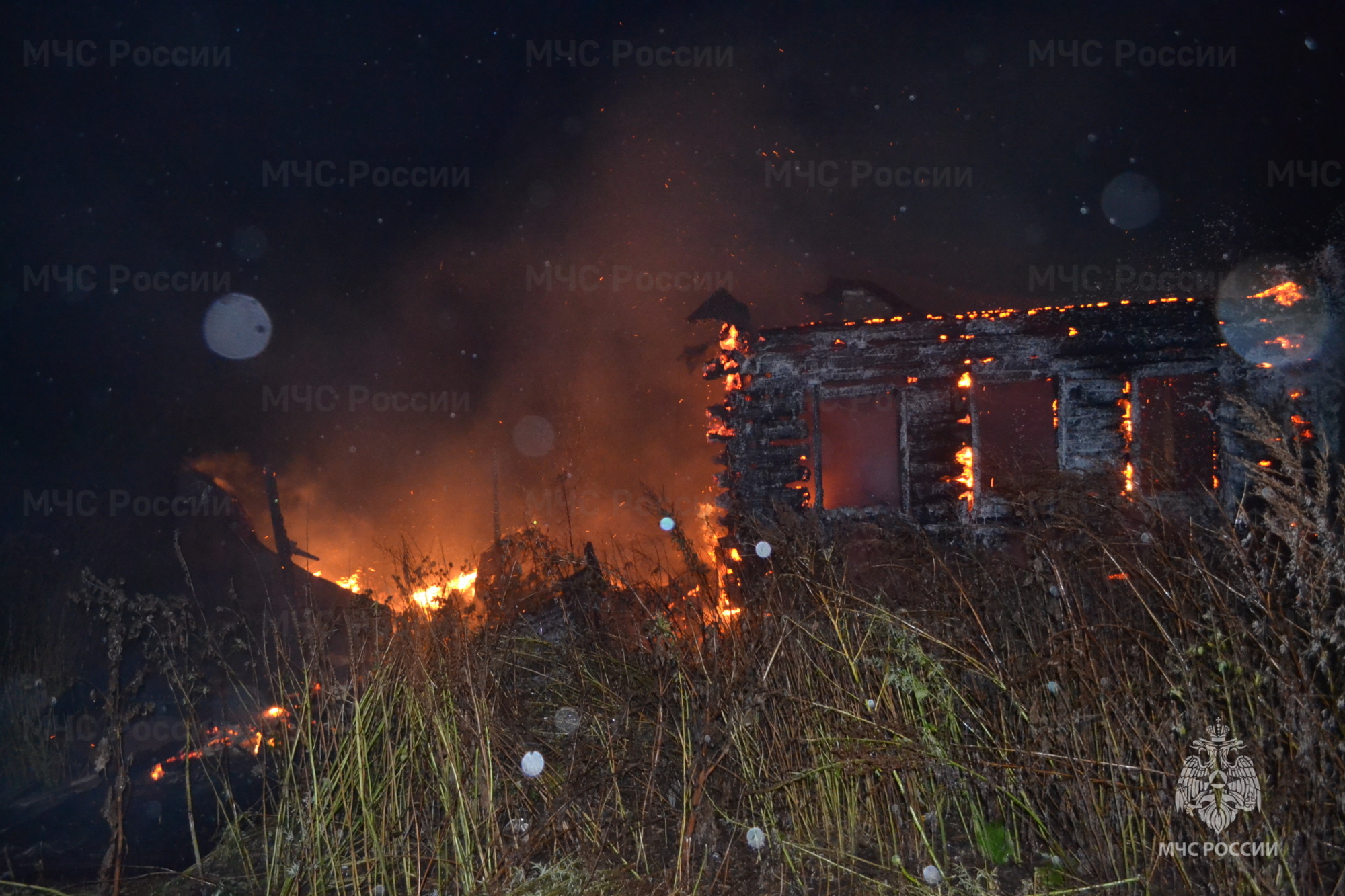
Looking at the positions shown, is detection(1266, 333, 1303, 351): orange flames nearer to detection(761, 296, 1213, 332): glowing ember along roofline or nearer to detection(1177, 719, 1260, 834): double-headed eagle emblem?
detection(761, 296, 1213, 332): glowing ember along roofline

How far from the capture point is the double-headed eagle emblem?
2.00 m

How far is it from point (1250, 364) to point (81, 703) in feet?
→ 45.4

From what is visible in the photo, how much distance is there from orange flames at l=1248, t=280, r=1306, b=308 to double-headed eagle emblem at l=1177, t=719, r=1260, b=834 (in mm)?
7821

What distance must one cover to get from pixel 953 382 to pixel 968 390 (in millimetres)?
201

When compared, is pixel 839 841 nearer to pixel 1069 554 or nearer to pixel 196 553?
pixel 1069 554

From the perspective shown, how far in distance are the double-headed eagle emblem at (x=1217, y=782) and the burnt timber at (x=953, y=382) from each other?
17.8 ft

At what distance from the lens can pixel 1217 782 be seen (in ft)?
6.71

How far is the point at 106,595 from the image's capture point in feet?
10.1

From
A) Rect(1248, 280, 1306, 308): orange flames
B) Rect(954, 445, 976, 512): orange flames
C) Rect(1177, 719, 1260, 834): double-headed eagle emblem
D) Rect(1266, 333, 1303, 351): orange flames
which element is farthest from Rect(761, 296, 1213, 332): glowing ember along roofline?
Rect(1177, 719, 1260, 834): double-headed eagle emblem

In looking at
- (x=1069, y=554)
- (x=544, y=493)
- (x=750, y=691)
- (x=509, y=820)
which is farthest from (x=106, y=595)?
(x=544, y=493)

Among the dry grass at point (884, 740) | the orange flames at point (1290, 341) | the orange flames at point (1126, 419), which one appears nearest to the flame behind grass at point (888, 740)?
the dry grass at point (884, 740)

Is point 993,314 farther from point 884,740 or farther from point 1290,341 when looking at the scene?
point 884,740

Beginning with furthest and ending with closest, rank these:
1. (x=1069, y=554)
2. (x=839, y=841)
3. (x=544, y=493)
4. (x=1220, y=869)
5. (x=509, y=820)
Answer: (x=544, y=493)
(x=1069, y=554)
(x=509, y=820)
(x=839, y=841)
(x=1220, y=869)

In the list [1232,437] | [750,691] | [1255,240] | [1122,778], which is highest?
[1255,240]
